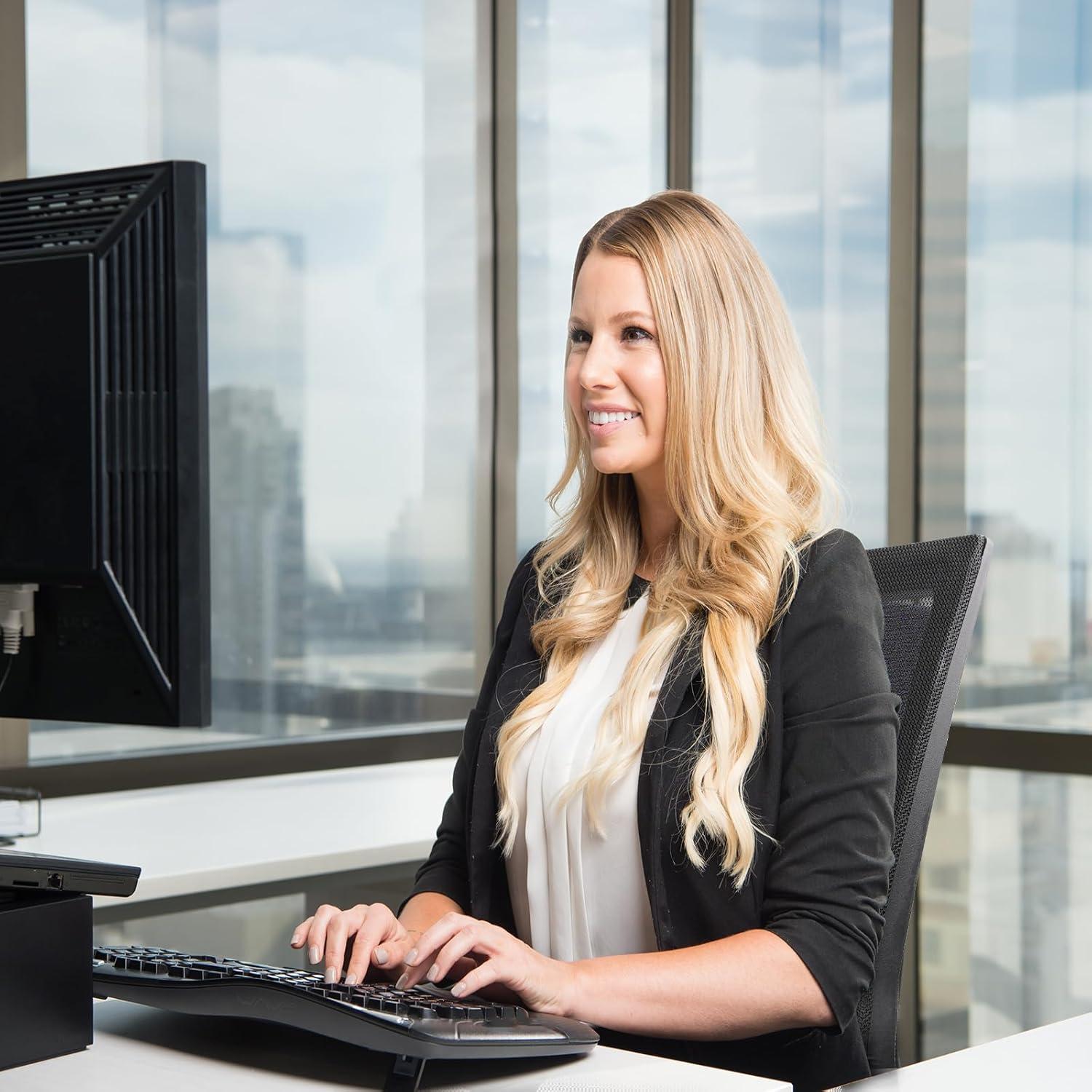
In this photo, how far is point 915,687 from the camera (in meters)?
1.37

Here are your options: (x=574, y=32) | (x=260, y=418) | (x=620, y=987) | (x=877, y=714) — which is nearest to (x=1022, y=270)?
(x=574, y=32)

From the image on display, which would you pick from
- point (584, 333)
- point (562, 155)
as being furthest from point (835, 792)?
point (562, 155)

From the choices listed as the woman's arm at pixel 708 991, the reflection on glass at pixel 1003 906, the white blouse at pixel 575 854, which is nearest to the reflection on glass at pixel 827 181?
the reflection on glass at pixel 1003 906

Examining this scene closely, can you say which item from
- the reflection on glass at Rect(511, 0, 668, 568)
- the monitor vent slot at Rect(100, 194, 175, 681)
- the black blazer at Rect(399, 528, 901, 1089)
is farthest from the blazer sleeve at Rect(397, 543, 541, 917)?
the reflection on glass at Rect(511, 0, 668, 568)

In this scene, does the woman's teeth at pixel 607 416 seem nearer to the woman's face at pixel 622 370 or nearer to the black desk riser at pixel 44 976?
the woman's face at pixel 622 370

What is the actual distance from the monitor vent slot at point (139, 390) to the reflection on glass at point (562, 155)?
235cm

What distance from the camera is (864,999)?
1301 millimetres

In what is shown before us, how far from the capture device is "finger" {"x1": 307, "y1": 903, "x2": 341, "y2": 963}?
1.17m

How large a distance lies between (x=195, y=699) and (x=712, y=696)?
53 centimetres

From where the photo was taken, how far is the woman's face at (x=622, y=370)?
1487 mm

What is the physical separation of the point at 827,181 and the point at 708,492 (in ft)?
6.01

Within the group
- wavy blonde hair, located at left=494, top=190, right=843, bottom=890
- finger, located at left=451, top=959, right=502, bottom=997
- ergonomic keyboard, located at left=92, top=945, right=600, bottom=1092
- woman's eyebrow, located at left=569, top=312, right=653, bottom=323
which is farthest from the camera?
woman's eyebrow, located at left=569, top=312, right=653, bottom=323

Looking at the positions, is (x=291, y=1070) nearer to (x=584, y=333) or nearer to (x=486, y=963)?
(x=486, y=963)

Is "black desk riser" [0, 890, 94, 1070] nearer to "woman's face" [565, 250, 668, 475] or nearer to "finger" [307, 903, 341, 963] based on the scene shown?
"finger" [307, 903, 341, 963]
